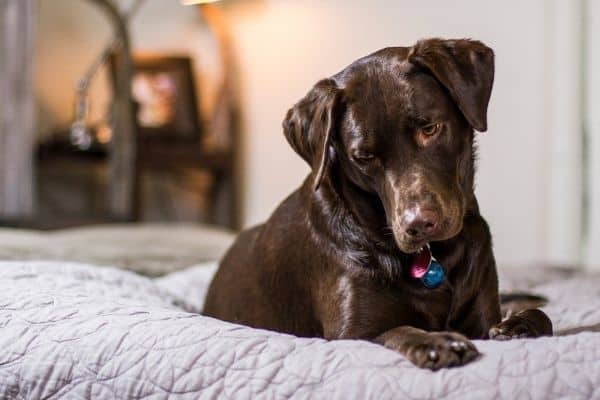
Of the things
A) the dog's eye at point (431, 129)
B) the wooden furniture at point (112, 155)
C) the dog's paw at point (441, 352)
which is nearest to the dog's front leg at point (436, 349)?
the dog's paw at point (441, 352)

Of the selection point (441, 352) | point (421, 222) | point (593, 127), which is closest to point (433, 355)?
point (441, 352)

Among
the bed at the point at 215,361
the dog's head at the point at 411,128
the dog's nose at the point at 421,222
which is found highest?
the dog's head at the point at 411,128

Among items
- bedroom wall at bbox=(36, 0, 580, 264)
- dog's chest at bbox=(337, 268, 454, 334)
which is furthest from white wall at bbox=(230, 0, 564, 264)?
dog's chest at bbox=(337, 268, 454, 334)

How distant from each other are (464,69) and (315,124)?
0.92 ft

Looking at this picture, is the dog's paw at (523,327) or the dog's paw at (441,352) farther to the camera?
the dog's paw at (523,327)

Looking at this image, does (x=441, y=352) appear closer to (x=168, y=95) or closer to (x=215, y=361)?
(x=215, y=361)

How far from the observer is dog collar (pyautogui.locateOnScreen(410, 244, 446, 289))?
151 cm

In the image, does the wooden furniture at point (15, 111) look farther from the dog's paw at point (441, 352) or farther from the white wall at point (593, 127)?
the dog's paw at point (441, 352)

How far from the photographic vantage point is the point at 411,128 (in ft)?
4.60

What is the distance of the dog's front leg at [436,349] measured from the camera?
1.18 metres

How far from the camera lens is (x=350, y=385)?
3.81 ft

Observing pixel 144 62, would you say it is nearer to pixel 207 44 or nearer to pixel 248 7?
pixel 207 44

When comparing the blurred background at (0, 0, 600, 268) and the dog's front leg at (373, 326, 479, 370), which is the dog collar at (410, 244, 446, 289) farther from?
the blurred background at (0, 0, 600, 268)

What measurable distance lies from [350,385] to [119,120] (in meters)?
3.54
